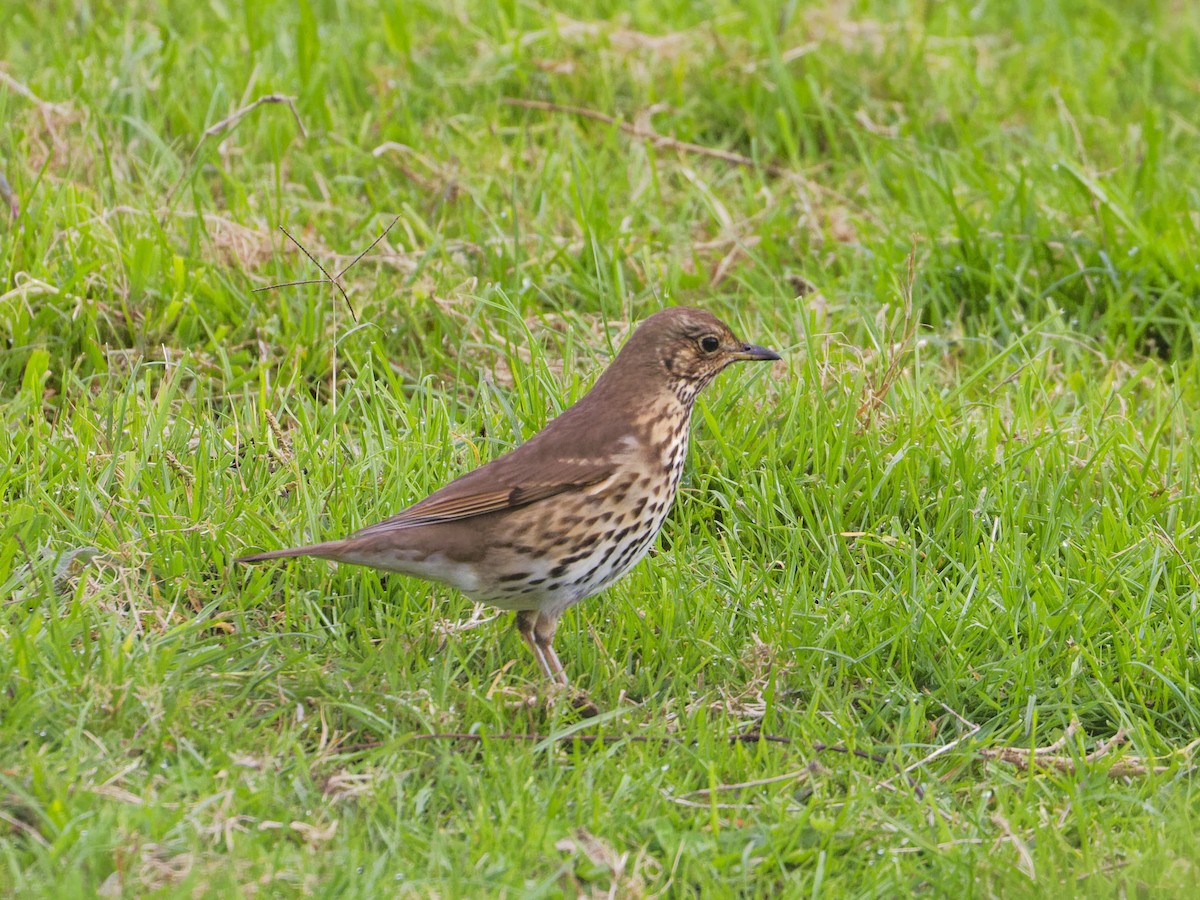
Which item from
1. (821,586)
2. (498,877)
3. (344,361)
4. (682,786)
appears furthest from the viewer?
(344,361)

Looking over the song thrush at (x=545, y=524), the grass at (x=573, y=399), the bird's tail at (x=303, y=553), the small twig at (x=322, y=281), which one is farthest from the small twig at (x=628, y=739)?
the small twig at (x=322, y=281)

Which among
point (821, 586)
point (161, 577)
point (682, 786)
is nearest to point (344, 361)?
point (161, 577)

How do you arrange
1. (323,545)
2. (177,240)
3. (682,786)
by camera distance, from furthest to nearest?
(177,240)
(323,545)
(682,786)

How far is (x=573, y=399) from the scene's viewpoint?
5.89 meters

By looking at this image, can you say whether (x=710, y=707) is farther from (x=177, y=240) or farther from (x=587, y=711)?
(x=177, y=240)

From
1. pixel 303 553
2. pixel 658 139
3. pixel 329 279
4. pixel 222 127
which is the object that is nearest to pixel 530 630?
pixel 303 553

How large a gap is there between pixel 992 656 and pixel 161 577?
2.44m

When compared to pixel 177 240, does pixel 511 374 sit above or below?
below

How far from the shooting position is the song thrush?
4664 millimetres

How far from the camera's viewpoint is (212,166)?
716cm

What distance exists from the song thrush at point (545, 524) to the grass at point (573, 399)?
25 cm

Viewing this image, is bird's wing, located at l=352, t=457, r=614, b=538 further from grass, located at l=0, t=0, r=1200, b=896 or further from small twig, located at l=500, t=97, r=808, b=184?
small twig, located at l=500, t=97, r=808, b=184

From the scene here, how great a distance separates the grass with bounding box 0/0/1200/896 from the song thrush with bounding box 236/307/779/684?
25cm

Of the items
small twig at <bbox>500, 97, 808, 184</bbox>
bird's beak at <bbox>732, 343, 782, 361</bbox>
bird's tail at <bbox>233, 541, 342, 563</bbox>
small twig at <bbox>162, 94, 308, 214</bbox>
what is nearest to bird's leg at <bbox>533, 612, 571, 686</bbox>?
bird's tail at <bbox>233, 541, 342, 563</bbox>
